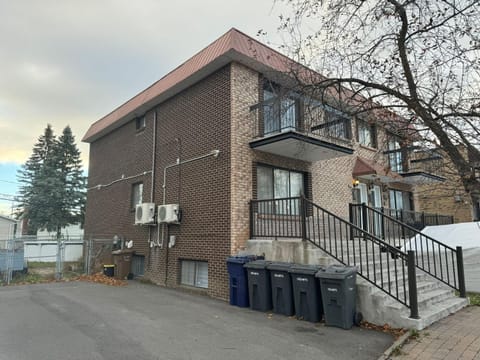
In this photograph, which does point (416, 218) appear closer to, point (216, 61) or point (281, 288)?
point (281, 288)

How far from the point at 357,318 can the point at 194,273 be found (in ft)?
17.2

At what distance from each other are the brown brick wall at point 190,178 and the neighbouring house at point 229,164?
0.04 meters

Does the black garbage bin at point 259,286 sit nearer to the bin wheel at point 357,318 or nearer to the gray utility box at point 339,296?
the gray utility box at point 339,296

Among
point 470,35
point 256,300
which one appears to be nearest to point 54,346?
point 256,300

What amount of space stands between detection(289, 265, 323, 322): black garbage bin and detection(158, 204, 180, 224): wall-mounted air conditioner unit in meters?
4.71

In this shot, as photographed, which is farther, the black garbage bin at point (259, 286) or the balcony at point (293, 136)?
the balcony at point (293, 136)

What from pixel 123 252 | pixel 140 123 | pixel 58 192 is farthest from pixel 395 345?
pixel 58 192

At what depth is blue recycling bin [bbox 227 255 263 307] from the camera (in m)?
7.57

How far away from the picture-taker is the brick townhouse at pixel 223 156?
8.81 m

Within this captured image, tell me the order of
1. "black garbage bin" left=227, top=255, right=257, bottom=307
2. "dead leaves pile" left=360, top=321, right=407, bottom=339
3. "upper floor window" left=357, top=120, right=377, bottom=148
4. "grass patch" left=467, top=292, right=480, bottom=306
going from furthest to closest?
"upper floor window" left=357, top=120, right=377, bottom=148, "black garbage bin" left=227, top=255, right=257, bottom=307, "grass patch" left=467, top=292, right=480, bottom=306, "dead leaves pile" left=360, top=321, right=407, bottom=339

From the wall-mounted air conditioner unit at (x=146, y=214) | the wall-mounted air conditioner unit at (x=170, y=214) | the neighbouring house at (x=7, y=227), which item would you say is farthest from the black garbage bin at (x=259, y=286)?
the neighbouring house at (x=7, y=227)

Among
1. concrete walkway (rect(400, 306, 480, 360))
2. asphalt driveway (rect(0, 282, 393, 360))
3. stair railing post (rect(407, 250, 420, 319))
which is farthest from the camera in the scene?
stair railing post (rect(407, 250, 420, 319))

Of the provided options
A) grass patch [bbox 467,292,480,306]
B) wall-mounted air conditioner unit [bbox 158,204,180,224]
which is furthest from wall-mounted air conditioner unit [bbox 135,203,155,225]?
grass patch [bbox 467,292,480,306]

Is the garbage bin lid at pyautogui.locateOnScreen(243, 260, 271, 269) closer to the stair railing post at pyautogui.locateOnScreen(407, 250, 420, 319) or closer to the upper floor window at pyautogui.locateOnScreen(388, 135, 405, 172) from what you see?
the stair railing post at pyautogui.locateOnScreen(407, 250, 420, 319)
